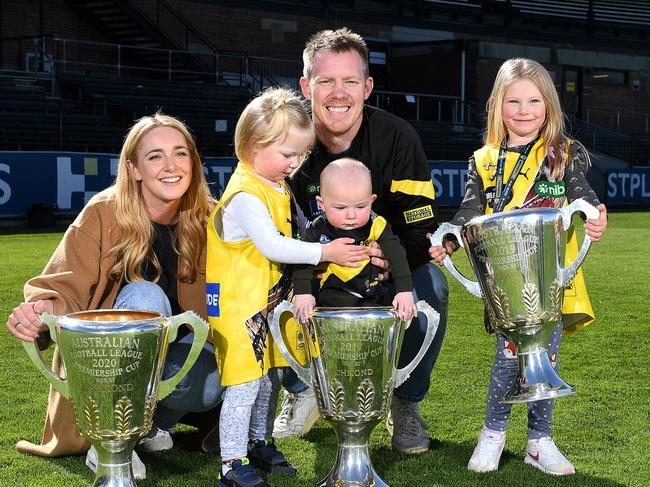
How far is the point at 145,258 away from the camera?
323cm

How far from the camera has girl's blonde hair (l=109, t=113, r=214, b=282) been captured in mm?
3146

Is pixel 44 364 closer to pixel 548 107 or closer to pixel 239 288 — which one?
pixel 239 288

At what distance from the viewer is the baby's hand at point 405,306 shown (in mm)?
2839

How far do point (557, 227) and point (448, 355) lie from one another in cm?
243

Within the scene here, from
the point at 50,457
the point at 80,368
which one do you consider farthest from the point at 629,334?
the point at 80,368

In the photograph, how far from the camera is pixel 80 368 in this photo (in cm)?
254

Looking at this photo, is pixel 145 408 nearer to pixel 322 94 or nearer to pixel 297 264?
pixel 297 264

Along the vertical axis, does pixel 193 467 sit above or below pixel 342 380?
below

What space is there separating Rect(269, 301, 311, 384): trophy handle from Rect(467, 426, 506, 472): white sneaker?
2.19 feet

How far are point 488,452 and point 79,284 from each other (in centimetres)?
142

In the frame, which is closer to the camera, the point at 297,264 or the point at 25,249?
the point at 297,264

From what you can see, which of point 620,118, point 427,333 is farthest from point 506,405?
point 620,118

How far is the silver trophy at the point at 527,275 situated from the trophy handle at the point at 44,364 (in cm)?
116

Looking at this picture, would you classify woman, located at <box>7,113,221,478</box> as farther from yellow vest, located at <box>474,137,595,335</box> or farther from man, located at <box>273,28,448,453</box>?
yellow vest, located at <box>474,137,595,335</box>
